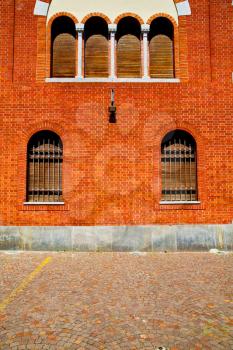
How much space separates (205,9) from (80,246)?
8.36 meters

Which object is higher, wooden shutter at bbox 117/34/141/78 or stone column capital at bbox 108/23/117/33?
stone column capital at bbox 108/23/117/33

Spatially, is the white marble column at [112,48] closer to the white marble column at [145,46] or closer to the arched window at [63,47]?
the white marble column at [145,46]

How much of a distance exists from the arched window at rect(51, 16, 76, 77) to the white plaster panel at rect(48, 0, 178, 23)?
36 centimetres

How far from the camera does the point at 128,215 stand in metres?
9.66

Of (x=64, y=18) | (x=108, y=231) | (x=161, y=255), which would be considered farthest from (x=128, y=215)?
(x=64, y=18)

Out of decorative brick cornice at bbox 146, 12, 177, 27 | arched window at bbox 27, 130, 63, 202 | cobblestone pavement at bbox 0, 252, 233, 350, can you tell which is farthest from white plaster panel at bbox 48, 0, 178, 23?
cobblestone pavement at bbox 0, 252, 233, 350

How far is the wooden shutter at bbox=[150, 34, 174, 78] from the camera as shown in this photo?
1038 centimetres

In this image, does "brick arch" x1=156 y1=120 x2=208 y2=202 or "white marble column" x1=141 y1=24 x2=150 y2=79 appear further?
"white marble column" x1=141 y1=24 x2=150 y2=79

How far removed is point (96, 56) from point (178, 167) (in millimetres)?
4438

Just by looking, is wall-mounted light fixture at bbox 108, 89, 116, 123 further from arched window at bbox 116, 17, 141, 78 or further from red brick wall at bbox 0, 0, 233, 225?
arched window at bbox 116, 17, 141, 78

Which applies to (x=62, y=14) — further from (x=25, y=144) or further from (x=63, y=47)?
(x=25, y=144)

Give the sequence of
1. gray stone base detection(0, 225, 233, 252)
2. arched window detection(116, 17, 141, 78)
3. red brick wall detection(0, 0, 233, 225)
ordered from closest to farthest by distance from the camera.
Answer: gray stone base detection(0, 225, 233, 252), red brick wall detection(0, 0, 233, 225), arched window detection(116, 17, 141, 78)

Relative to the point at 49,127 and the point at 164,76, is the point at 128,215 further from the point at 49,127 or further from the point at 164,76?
the point at 164,76

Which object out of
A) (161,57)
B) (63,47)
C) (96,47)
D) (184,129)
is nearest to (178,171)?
(184,129)
